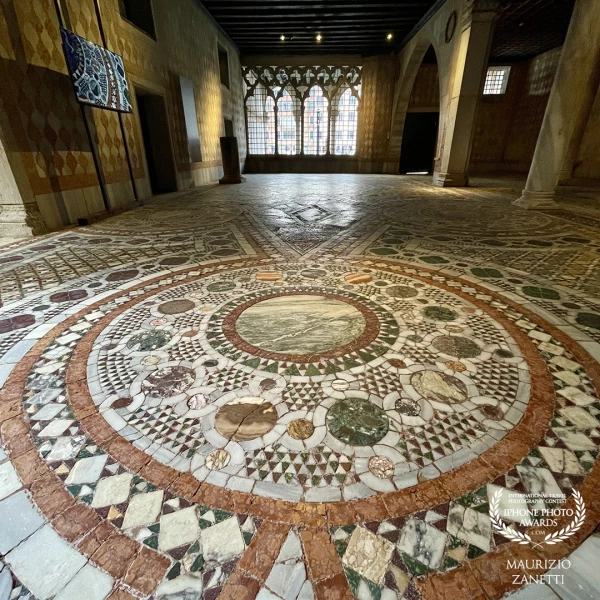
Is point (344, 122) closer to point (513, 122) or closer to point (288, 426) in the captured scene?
point (513, 122)

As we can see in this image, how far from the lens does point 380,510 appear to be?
3.29 feet

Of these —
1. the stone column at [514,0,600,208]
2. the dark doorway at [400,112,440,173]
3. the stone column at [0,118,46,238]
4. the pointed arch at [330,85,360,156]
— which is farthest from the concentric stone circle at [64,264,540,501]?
the dark doorway at [400,112,440,173]

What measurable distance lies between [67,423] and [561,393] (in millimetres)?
2113

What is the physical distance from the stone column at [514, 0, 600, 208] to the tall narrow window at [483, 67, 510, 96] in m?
10.5

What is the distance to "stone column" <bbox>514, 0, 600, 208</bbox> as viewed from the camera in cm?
481

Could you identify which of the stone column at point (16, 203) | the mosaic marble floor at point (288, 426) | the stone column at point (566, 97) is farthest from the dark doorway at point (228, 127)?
the mosaic marble floor at point (288, 426)

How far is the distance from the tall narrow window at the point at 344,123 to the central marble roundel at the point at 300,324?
14569 mm

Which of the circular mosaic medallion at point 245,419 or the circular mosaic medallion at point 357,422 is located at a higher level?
the circular mosaic medallion at point 357,422

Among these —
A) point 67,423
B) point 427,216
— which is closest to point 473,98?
point 427,216

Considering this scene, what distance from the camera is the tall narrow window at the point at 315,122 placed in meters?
14.6

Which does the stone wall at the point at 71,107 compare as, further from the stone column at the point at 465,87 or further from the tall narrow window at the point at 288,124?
the stone column at the point at 465,87

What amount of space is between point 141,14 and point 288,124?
863 centimetres

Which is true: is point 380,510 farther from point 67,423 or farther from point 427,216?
point 427,216

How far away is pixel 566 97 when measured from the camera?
5.11m
